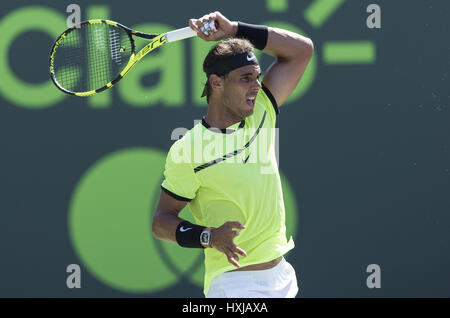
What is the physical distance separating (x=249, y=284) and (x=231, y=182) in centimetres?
44

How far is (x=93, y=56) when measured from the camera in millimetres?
4082

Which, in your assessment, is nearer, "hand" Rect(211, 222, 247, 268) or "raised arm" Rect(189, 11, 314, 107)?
"hand" Rect(211, 222, 247, 268)

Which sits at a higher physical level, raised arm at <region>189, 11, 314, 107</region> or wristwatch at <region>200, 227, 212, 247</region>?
raised arm at <region>189, 11, 314, 107</region>

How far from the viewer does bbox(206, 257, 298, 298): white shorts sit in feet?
10.5

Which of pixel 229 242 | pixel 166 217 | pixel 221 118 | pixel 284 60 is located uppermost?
pixel 284 60

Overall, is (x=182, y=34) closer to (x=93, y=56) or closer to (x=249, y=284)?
(x=93, y=56)

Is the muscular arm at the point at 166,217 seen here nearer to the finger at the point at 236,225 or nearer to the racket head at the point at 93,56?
the finger at the point at 236,225

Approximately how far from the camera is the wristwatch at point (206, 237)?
119 inches

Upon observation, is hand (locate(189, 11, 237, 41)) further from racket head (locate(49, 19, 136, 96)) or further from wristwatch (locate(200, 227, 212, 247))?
wristwatch (locate(200, 227, 212, 247))

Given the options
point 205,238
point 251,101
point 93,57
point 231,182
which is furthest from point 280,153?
point 205,238

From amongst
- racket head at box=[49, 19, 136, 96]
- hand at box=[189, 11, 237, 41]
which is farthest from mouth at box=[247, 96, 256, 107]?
racket head at box=[49, 19, 136, 96]

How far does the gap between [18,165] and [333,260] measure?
6.77 ft

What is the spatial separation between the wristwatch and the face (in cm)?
56

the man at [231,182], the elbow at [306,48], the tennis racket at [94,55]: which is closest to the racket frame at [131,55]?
the tennis racket at [94,55]
